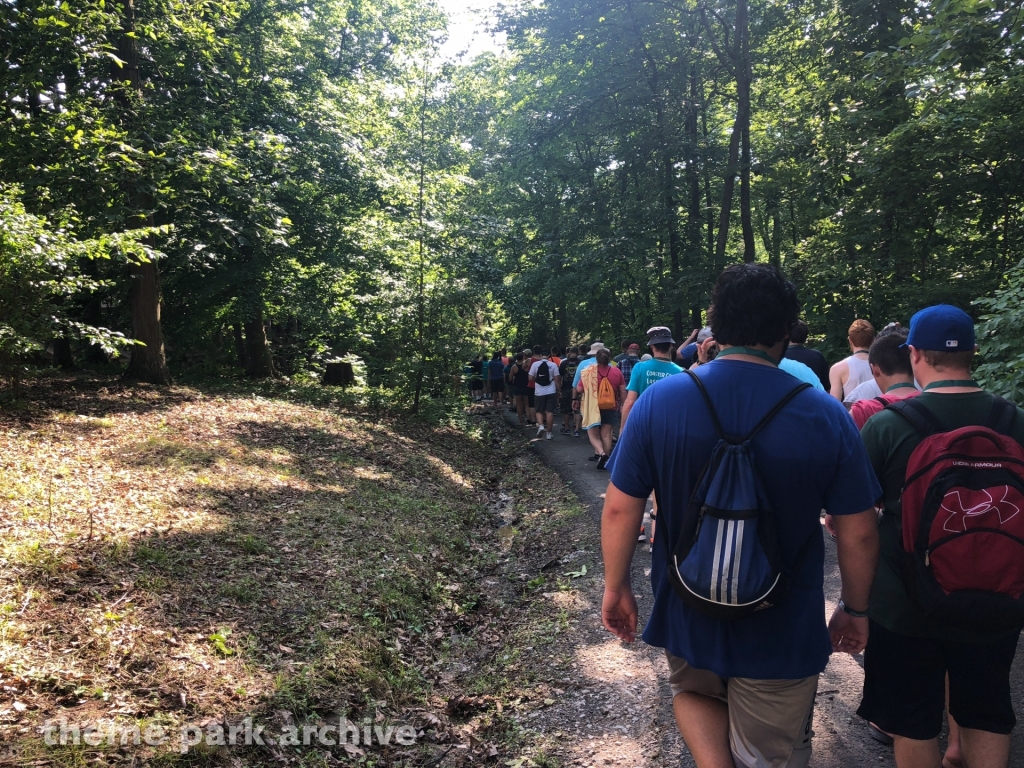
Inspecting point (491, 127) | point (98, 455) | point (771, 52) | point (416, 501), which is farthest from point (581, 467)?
point (491, 127)

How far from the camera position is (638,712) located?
4.35 metres

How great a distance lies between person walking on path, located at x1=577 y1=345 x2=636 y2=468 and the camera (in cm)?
1176

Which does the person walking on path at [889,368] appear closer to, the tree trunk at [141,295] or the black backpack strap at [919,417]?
the black backpack strap at [919,417]

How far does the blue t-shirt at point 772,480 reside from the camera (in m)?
2.17

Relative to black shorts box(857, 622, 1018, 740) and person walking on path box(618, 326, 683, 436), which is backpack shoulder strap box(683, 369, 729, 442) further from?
person walking on path box(618, 326, 683, 436)

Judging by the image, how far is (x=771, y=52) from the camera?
1778cm

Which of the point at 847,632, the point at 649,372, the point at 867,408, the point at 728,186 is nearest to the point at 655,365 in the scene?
the point at 649,372

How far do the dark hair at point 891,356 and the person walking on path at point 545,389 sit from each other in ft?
42.2

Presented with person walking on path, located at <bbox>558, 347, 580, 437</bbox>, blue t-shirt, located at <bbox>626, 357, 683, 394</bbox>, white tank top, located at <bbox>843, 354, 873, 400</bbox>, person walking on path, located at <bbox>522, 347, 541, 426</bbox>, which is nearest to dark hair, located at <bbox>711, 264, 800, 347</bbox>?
white tank top, located at <bbox>843, 354, 873, 400</bbox>

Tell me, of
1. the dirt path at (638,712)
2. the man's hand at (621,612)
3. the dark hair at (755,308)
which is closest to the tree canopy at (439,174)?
the dirt path at (638,712)

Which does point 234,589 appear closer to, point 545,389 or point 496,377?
point 545,389

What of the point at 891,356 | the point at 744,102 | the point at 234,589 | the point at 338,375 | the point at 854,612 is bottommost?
the point at 234,589

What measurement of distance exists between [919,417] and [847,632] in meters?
0.96

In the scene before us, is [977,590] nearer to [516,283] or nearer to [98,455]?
[98,455]
